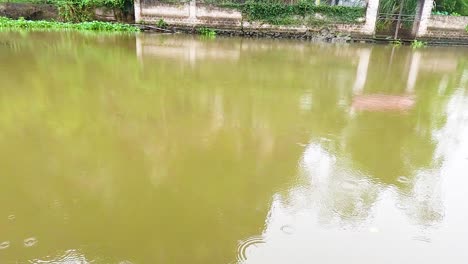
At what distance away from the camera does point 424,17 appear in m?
16.0

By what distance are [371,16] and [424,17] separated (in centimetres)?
231

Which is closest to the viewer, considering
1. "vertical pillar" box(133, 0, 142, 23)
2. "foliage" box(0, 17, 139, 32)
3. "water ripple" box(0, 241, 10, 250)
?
"water ripple" box(0, 241, 10, 250)

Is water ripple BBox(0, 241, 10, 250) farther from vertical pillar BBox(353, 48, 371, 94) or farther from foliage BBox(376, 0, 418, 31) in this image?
foliage BBox(376, 0, 418, 31)

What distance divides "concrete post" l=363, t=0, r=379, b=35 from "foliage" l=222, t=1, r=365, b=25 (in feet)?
0.90

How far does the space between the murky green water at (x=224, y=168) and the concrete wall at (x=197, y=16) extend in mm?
8354

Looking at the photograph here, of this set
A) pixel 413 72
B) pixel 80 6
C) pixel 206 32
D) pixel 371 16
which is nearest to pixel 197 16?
pixel 206 32

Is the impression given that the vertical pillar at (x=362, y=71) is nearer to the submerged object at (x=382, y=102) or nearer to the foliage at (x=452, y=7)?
the submerged object at (x=382, y=102)

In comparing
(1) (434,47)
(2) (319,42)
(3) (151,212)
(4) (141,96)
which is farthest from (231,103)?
(1) (434,47)

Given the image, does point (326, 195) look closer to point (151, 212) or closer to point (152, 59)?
point (151, 212)

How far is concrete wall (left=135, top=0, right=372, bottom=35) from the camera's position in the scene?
610 inches

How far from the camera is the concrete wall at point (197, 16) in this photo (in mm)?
15500

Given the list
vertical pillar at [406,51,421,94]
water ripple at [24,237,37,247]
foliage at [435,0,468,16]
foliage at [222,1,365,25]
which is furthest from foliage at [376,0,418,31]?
water ripple at [24,237,37,247]

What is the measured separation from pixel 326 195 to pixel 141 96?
3.80m

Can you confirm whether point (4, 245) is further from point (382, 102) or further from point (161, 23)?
point (161, 23)
